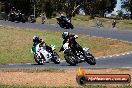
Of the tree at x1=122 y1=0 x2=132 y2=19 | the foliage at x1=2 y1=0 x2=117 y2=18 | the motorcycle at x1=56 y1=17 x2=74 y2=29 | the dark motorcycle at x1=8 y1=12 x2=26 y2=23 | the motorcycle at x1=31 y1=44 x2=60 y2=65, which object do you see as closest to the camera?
the motorcycle at x1=31 y1=44 x2=60 y2=65

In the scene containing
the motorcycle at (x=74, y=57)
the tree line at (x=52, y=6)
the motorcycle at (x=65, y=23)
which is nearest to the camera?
the motorcycle at (x=74, y=57)

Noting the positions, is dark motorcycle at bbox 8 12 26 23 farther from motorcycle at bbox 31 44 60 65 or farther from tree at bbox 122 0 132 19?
tree at bbox 122 0 132 19

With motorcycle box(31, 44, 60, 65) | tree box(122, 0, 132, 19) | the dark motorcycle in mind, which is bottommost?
tree box(122, 0, 132, 19)

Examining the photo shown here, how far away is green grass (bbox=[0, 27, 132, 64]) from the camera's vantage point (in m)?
30.4

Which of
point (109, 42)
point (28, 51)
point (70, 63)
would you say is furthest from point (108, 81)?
point (109, 42)

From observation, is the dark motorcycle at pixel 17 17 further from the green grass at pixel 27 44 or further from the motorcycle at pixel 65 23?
the green grass at pixel 27 44

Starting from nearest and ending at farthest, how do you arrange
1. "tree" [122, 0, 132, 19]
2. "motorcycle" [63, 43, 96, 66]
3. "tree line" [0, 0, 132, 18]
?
"motorcycle" [63, 43, 96, 66] → "tree line" [0, 0, 132, 18] → "tree" [122, 0, 132, 19]

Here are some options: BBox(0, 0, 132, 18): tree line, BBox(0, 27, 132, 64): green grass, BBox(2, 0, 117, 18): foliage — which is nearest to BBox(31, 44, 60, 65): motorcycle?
BBox(0, 27, 132, 64): green grass

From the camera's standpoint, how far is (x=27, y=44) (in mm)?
35125

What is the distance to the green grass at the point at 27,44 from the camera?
30.4m

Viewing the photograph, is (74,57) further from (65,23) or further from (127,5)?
(127,5)

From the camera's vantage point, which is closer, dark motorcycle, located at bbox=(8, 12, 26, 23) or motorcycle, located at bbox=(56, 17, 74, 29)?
motorcycle, located at bbox=(56, 17, 74, 29)

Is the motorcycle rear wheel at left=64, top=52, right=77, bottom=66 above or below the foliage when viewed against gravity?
above

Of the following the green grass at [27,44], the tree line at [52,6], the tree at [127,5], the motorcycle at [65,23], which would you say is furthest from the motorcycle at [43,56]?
the tree at [127,5]
